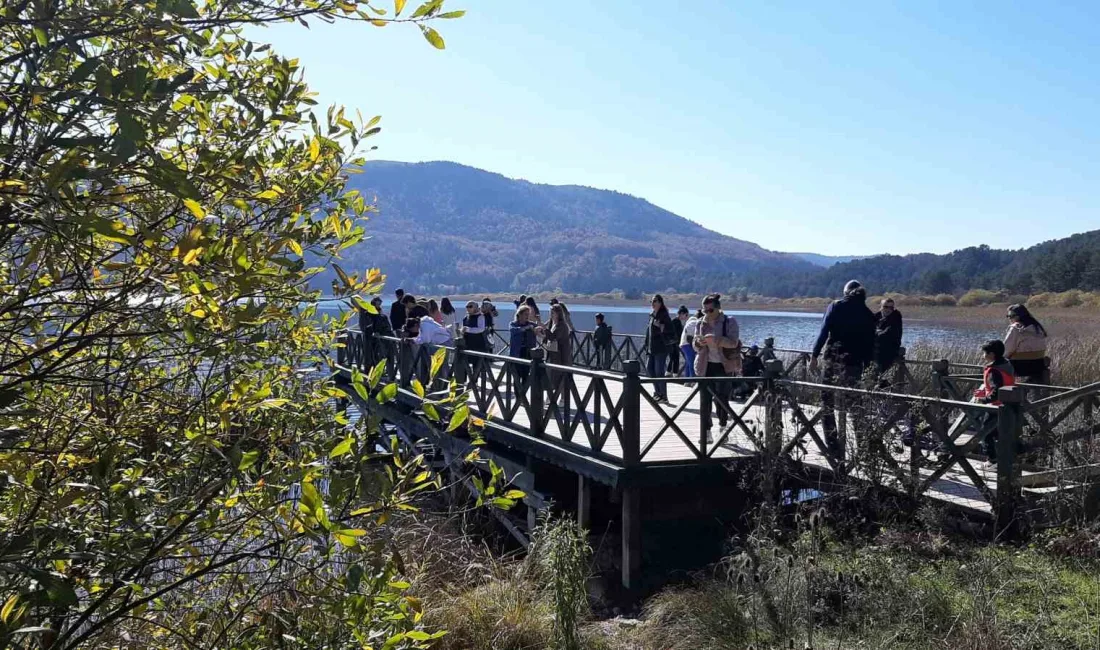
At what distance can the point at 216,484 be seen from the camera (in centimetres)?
206

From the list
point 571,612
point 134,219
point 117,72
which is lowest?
point 571,612

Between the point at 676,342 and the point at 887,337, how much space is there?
5.53 m

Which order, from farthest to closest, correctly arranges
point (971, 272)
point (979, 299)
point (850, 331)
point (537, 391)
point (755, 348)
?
point (971, 272)
point (979, 299)
point (755, 348)
point (537, 391)
point (850, 331)

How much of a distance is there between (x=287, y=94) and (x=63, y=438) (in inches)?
53.2

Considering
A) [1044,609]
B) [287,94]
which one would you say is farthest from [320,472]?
[1044,609]

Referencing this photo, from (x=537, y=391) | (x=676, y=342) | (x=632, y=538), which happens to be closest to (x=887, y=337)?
(x=632, y=538)

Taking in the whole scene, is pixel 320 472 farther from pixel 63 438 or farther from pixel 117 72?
pixel 117 72

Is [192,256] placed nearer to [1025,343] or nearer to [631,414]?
[631,414]

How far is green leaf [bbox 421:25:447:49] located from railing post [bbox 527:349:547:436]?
7.41m

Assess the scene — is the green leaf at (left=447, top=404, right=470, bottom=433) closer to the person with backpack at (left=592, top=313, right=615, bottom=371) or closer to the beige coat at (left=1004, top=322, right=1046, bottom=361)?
the beige coat at (left=1004, top=322, right=1046, bottom=361)

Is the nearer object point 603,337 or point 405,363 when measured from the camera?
point 405,363

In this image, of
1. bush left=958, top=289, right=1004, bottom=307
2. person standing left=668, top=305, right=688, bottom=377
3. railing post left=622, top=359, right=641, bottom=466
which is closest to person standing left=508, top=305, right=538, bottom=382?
person standing left=668, top=305, right=688, bottom=377

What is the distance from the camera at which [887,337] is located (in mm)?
9680

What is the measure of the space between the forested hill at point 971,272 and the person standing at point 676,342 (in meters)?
48.5
